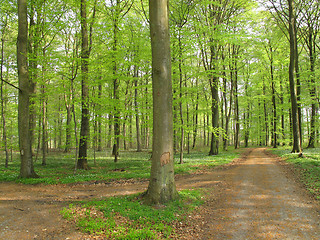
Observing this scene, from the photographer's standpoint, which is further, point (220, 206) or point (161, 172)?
point (220, 206)

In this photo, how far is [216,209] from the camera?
234 inches

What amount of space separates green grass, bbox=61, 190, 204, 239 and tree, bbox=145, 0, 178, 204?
1.46ft

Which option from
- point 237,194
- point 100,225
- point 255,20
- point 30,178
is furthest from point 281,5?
point 30,178

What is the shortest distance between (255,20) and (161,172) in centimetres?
2256

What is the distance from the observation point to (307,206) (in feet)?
19.2

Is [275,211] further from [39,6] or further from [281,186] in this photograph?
[39,6]

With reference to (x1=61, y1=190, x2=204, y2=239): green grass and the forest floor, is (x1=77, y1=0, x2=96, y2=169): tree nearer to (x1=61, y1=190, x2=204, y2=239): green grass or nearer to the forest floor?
the forest floor

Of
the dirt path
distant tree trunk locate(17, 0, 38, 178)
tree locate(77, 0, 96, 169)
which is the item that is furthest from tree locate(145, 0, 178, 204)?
tree locate(77, 0, 96, 169)

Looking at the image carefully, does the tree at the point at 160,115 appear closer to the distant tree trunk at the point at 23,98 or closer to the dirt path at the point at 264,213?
the dirt path at the point at 264,213

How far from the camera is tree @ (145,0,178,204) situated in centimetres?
561

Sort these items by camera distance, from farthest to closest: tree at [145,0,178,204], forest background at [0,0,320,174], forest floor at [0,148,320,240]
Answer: forest background at [0,0,320,174] < tree at [145,0,178,204] < forest floor at [0,148,320,240]

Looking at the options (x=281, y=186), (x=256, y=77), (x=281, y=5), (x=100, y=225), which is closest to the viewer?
(x=100, y=225)

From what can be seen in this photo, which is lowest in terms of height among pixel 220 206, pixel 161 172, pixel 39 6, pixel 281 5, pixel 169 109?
pixel 220 206

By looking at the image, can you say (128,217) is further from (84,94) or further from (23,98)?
(84,94)
